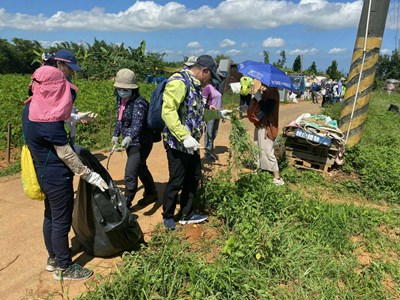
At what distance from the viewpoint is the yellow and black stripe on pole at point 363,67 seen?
573 centimetres

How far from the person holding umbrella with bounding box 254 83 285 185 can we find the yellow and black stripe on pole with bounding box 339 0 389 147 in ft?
6.36

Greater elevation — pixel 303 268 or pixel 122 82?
pixel 122 82

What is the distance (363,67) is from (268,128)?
231 centimetres

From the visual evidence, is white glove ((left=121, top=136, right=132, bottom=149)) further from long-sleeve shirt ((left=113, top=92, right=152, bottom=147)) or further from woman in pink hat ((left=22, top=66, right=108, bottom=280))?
woman in pink hat ((left=22, top=66, right=108, bottom=280))

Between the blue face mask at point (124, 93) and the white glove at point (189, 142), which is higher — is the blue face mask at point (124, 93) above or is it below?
above

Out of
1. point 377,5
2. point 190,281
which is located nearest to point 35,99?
point 190,281

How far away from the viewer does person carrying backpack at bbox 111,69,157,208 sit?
144 inches

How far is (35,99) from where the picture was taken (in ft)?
7.92

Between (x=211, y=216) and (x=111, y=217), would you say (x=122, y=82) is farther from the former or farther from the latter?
(x=211, y=216)

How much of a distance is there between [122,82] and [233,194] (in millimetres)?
1815

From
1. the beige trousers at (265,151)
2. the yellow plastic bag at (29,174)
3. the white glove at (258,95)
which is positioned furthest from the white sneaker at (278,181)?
the yellow plastic bag at (29,174)

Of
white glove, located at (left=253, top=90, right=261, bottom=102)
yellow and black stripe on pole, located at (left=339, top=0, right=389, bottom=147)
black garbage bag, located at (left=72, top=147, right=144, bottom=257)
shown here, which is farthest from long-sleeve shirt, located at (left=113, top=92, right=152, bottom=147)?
yellow and black stripe on pole, located at (left=339, top=0, right=389, bottom=147)

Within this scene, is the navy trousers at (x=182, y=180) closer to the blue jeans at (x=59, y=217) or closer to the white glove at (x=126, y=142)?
the white glove at (x=126, y=142)

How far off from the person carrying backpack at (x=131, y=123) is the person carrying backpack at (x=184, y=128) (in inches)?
18.7
